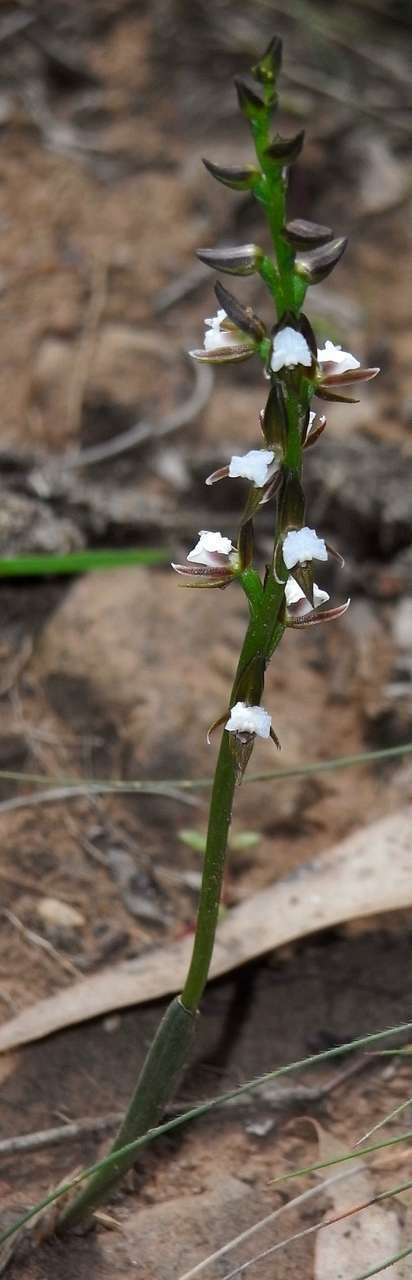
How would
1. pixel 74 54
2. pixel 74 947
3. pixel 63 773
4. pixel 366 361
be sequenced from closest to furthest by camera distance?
pixel 74 947 → pixel 63 773 → pixel 366 361 → pixel 74 54

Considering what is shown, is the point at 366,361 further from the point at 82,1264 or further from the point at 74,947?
the point at 82,1264

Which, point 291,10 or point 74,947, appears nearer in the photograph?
point 74,947

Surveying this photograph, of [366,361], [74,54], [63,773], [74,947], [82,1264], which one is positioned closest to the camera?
[82,1264]

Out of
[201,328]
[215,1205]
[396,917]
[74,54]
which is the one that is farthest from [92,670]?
[74,54]

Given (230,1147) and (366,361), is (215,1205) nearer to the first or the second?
(230,1147)

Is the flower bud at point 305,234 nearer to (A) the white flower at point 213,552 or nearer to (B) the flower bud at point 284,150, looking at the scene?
(B) the flower bud at point 284,150

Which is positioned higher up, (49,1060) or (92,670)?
(92,670)

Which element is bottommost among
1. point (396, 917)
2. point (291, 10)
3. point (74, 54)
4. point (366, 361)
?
point (396, 917)

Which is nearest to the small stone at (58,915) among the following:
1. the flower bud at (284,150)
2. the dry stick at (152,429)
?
the dry stick at (152,429)
